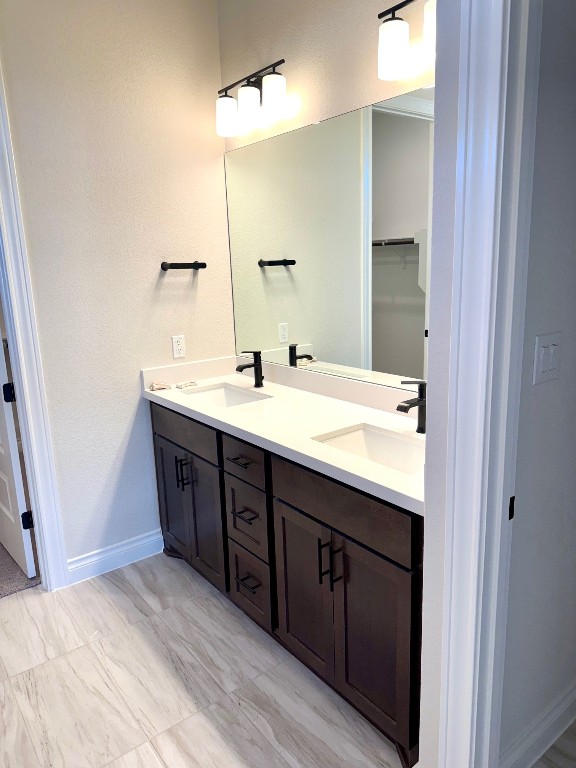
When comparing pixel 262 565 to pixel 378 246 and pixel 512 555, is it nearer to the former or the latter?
pixel 512 555

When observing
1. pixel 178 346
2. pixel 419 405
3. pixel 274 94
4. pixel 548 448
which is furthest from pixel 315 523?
pixel 274 94

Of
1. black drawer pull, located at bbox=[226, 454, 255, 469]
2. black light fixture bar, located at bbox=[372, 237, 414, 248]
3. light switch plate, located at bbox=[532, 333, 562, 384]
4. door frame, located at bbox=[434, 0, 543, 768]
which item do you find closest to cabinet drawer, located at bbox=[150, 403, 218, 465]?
black drawer pull, located at bbox=[226, 454, 255, 469]

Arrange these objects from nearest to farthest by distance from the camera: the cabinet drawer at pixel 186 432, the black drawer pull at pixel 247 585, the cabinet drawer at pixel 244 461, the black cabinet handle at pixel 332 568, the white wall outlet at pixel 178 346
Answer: the black cabinet handle at pixel 332 568 < the cabinet drawer at pixel 244 461 < the black drawer pull at pixel 247 585 < the cabinet drawer at pixel 186 432 < the white wall outlet at pixel 178 346

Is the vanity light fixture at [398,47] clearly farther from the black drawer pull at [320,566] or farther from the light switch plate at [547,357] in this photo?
the black drawer pull at [320,566]

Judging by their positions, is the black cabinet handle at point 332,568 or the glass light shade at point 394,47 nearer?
the black cabinet handle at point 332,568

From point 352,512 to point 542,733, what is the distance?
0.85 metres

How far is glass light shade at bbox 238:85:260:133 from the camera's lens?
2.32 m

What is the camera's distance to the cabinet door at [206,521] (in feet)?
7.06

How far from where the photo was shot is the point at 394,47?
67.2 inches

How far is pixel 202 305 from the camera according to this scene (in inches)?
106

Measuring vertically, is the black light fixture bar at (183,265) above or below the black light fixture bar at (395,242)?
below

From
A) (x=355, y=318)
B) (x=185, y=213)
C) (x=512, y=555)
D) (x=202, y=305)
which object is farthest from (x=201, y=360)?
(x=512, y=555)

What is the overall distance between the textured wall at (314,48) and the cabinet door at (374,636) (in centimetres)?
153

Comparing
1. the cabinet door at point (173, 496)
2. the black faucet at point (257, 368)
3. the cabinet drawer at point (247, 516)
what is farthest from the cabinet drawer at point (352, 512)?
the black faucet at point (257, 368)
